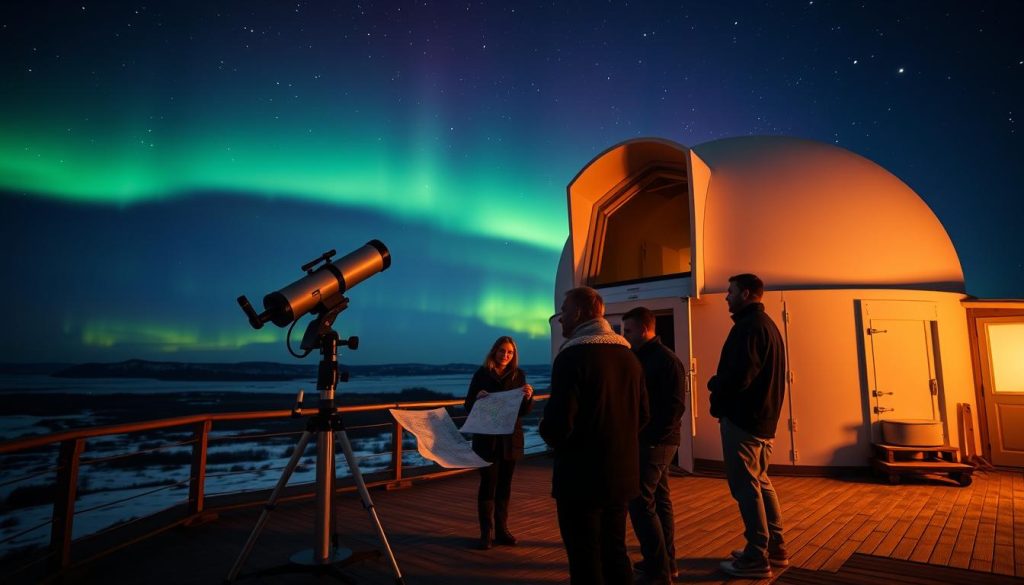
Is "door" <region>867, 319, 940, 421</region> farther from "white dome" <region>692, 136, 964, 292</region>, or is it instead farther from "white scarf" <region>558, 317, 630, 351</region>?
"white scarf" <region>558, 317, 630, 351</region>

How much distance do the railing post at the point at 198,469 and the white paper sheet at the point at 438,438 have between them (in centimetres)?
256

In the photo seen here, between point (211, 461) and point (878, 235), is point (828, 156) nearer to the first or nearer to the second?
point (878, 235)

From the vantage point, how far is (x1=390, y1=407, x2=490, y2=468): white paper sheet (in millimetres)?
3467

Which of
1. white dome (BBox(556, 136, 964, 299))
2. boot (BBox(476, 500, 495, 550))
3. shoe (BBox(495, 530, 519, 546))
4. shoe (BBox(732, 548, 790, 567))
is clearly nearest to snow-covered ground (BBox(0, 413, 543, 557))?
white dome (BBox(556, 136, 964, 299))

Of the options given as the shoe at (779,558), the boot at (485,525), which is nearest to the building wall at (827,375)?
the shoe at (779,558)

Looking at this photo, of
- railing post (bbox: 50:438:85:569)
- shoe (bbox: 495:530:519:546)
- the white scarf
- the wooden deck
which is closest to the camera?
the white scarf

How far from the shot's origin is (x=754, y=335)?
11.9ft

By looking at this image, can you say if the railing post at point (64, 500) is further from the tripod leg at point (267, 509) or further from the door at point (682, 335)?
the door at point (682, 335)

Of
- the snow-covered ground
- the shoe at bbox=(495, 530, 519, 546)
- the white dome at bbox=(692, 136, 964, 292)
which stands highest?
the white dome at bbox=(692, 136, 964, 292)

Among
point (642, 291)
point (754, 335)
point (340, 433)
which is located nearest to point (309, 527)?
point (340, 433)

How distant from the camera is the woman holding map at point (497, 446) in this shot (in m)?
4.28

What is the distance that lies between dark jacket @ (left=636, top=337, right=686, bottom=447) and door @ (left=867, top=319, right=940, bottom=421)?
569cm

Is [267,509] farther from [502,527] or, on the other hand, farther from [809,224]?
[809,224]

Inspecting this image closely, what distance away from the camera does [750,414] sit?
3.60m
